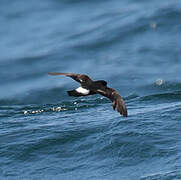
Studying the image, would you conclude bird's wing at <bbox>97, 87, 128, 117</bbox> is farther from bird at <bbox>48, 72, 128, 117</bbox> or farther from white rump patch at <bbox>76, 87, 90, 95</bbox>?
white rump patch at <bbox>76, 87, 90, 95</bbox>

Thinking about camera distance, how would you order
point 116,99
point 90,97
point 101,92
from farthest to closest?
point 90,97, point 101,92, point 116,99

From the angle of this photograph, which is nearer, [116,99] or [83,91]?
[116,99]

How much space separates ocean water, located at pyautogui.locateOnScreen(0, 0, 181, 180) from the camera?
1358 centimetres

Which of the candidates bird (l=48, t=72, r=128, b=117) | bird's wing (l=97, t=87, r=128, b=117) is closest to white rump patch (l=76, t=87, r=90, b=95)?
bird (l=48, t=72, r=128, b=117)

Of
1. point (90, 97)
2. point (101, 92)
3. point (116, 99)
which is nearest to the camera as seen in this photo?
point (116, 99)

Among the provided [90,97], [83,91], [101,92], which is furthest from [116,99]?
[90,97]

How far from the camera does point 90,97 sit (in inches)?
667

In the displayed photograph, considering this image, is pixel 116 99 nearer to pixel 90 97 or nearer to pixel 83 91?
pixel 83 91

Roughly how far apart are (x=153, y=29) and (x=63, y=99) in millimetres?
5631

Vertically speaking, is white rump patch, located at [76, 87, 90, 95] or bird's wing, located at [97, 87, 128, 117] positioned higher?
white rump patch, located at [76, 87, 90, 95]

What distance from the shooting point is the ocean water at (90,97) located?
13577 mm

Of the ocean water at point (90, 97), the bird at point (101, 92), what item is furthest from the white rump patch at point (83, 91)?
the ocean water at point (90, 97)

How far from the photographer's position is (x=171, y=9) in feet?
73.8

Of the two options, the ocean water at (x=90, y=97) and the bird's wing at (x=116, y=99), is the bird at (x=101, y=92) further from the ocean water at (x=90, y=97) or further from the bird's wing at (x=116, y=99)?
the ocean water at (x=90, y=97)
